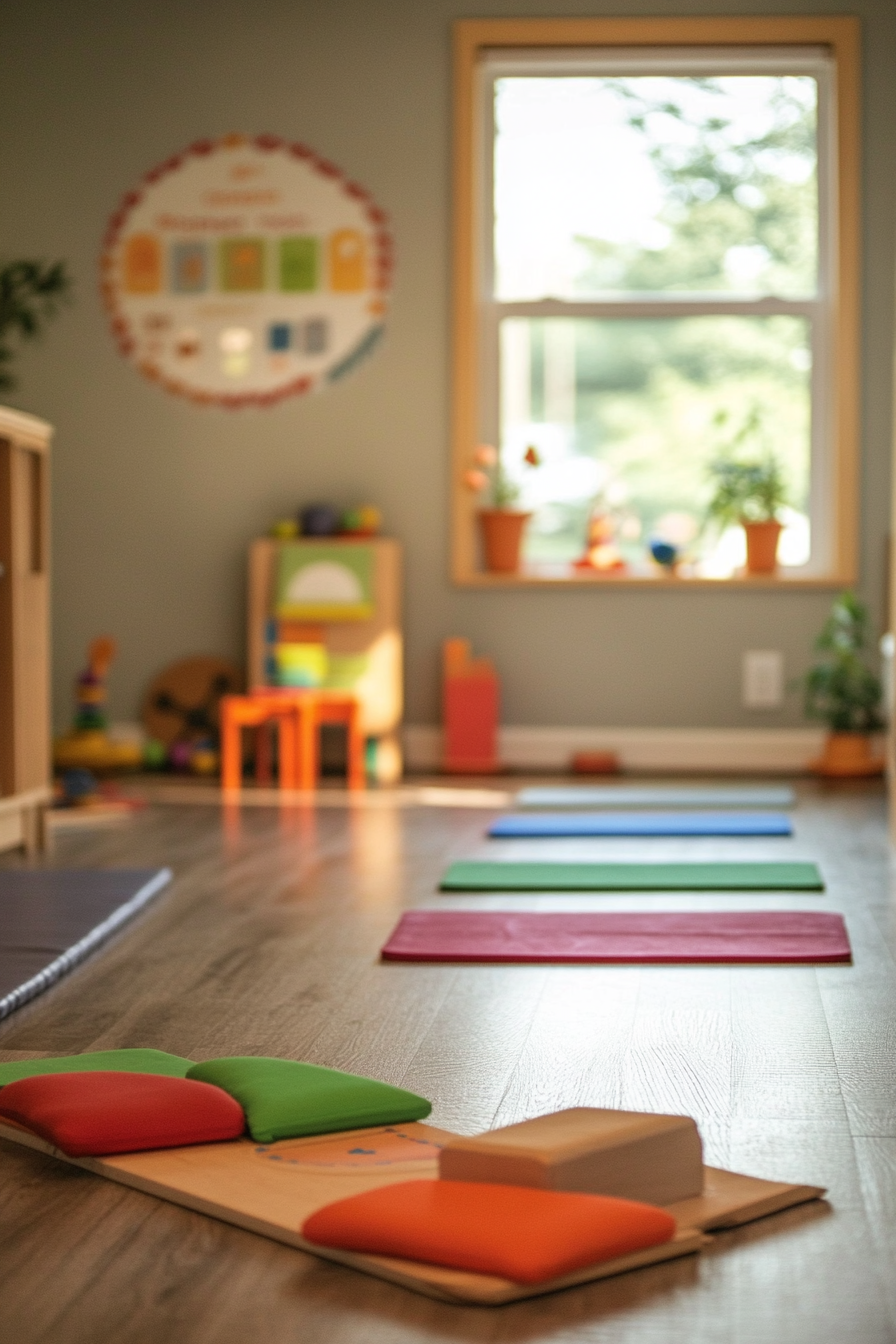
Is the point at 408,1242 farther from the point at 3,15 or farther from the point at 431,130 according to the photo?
the point at 3,15

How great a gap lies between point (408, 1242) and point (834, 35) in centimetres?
504

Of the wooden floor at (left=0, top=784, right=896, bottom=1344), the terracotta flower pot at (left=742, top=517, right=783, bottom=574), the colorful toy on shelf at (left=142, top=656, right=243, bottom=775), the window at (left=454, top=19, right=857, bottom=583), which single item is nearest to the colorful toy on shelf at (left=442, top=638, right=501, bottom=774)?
the window at (left=454, top=19, right=857, bottom=583)

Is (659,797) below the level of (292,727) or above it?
below

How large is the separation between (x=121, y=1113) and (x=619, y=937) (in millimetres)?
1238

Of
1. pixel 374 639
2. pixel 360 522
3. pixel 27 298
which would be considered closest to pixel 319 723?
pixel 374 639

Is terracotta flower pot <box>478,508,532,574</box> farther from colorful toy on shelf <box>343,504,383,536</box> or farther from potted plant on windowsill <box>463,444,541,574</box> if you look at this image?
colorful toy on shelf <box>343,504,383,536</box>

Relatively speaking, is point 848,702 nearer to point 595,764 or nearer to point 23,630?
point 595,764

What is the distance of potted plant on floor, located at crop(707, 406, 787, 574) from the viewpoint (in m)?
5.55

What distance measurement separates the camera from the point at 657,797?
4676 millimetres

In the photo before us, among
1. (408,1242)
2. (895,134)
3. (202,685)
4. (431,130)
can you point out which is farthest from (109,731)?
(408,1242)

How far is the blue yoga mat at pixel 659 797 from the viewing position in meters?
4.54

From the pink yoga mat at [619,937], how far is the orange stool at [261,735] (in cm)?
208

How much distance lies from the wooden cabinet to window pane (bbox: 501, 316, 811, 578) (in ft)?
7.74

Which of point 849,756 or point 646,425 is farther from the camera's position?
point 646,425
